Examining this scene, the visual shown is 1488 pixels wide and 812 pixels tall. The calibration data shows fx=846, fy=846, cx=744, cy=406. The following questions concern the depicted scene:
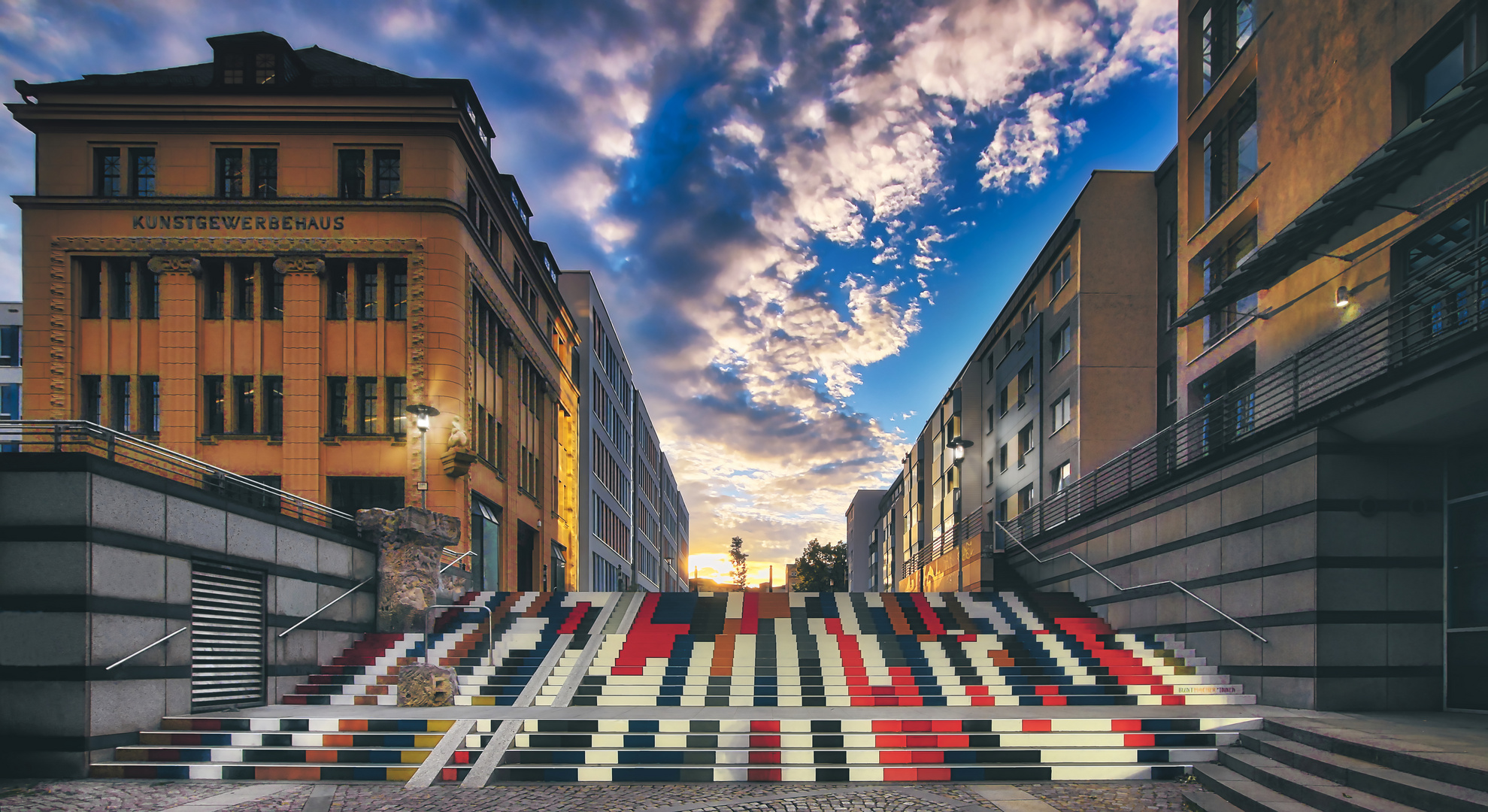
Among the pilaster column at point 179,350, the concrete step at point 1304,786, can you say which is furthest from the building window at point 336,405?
the concrete step at point 1304,786

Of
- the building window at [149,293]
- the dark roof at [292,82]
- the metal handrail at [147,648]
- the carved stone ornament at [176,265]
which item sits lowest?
the metal handrail at [147,648]

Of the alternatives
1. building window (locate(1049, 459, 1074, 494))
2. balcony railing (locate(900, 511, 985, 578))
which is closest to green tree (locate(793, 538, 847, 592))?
balcony railing (locate(900, 511, 985, 578))

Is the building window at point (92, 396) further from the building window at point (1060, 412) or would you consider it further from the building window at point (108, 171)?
the building window at point (1060, 412)

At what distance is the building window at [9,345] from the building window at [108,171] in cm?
3208

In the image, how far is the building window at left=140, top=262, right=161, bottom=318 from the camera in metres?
26.9

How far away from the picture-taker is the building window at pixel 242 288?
88.3 feet

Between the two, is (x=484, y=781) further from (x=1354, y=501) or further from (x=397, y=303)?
(x=397, y=303)

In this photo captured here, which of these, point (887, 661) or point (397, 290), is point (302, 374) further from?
point (887, 661)

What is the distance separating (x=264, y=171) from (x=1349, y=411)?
29.6 m

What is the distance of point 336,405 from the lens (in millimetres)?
Answer: 27000

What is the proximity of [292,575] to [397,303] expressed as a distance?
44.5 ft

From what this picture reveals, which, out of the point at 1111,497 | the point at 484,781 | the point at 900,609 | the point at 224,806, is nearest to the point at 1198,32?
the point at 1111,497

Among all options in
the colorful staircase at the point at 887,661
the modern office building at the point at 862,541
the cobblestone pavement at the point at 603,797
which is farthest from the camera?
the modern office building at the point at 862,541

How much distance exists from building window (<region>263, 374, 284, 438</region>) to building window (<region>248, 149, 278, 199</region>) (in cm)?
593
